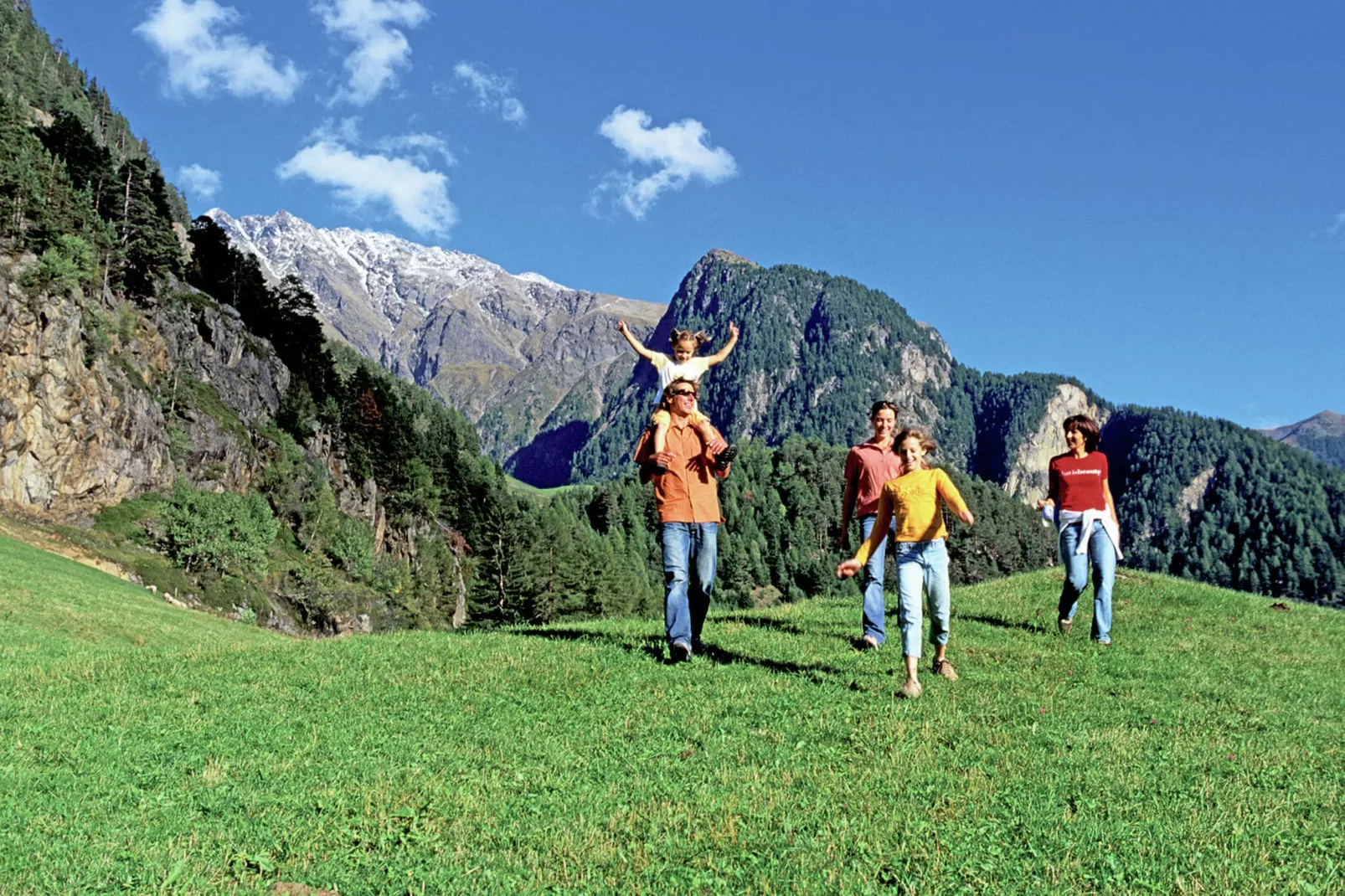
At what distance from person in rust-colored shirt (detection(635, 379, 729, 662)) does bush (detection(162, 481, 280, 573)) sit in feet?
218

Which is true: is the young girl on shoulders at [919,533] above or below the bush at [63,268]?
below

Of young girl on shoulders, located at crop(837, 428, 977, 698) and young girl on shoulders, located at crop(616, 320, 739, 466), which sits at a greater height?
young girl on shoulders, located at crop(616, 320, 739, 466)

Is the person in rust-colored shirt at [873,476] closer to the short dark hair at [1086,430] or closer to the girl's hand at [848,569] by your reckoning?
the girl's hand at [848,569]

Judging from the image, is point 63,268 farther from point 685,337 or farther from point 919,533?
point 919,533

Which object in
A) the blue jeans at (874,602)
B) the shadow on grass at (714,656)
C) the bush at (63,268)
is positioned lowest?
the shadow on grass at (714,656)

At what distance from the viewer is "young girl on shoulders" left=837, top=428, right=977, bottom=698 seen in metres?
10.3

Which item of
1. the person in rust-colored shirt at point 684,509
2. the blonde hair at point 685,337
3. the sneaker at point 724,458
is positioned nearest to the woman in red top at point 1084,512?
the sneaker at point 724,458

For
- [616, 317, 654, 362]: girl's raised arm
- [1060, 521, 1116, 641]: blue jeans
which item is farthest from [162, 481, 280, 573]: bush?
[1060, 521, 1116, 641]: blue jeans

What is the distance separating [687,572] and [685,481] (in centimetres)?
129

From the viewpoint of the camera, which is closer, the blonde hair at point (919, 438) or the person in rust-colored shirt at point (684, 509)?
the blonde hair at point (919, 438)

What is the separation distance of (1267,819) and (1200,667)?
23.8 ft

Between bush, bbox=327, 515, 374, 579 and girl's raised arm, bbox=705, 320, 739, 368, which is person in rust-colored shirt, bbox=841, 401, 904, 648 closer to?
girl's raised arm, bbox=705, 320, 739, 368

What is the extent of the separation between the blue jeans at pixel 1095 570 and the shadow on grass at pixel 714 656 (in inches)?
241

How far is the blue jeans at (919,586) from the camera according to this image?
10039 mm
